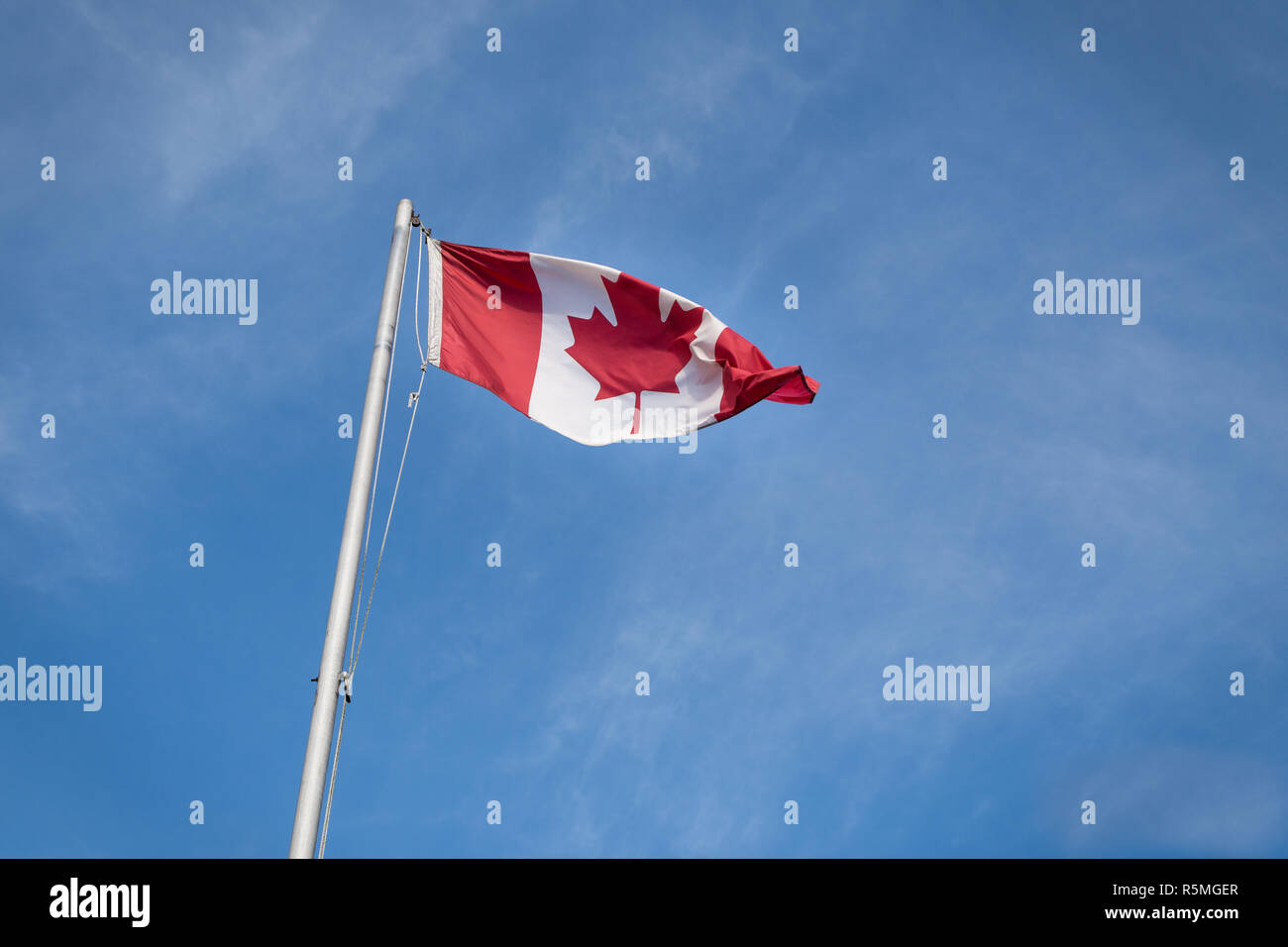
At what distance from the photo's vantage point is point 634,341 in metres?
17.0

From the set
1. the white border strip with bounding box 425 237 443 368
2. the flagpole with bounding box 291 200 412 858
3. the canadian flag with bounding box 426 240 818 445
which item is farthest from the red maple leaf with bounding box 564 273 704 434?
the flagpole with bounding box 291 200 412 858

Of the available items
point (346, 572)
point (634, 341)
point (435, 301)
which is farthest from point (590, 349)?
point (346, 572)

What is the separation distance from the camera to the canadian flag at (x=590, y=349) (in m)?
16.0

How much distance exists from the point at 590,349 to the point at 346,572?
19.8 ft

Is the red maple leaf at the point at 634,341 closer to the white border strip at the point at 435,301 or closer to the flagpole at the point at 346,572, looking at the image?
the white border strip at the point at 435,301

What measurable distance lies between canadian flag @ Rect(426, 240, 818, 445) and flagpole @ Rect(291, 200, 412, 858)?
1.55 meters

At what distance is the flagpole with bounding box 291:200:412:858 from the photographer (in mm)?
10672

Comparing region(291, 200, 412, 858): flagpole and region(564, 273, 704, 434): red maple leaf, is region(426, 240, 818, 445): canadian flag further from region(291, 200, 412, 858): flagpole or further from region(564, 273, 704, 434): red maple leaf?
region(291, 200, 412, 858): flagpole

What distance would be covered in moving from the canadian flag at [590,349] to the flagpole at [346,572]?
5.08 ft

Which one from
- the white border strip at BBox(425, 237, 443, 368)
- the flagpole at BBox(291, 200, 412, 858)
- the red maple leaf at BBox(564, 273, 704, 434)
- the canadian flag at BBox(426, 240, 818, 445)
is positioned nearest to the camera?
the flagpole at BBox(291, 200, 412, 858)

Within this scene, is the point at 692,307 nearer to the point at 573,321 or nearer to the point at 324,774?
the point at 573,321

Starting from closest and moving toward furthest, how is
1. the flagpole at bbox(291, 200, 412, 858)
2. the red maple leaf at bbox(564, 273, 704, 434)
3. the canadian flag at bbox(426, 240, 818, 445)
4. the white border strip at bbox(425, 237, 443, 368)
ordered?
1. the flagpole at bbox(291, 200, 412, 858)
2. the white border strip at bbox(425, 237, 443, 368)
3. the canadian flag at bbox(426, 240, 818, 445)
4. the red maple leaf at bbox(564, 273, 704, 434)

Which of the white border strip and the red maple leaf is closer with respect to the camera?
the white border strip
